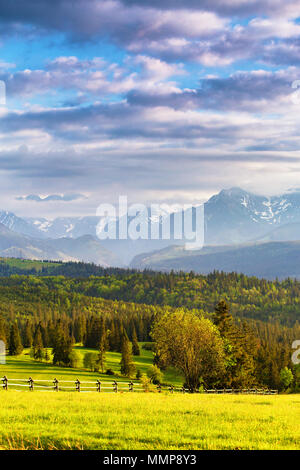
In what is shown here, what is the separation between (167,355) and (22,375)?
44.8 metres

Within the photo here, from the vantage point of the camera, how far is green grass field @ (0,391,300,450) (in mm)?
19969

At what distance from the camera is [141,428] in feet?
76.8

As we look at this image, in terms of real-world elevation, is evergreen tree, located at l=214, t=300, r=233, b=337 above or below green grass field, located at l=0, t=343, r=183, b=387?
above

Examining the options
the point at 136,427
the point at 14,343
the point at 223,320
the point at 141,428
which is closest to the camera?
the point at 141,428

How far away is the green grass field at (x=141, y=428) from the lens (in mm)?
19969

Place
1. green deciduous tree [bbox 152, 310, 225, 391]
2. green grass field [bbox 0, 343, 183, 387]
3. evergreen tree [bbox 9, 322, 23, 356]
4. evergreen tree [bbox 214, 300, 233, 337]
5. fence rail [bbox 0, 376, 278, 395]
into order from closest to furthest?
1. fence rail [bbox 0, 376, 278, 395]
2. green deciduous tree [bbox 152, 310, 225, 391]
3. evergreen tree [bbox 214, 300, 233, 337]
4. green grass field [bbox 0, 343, 183, 387]
5. evergreen tree [bbox 9, 322, 23, 356]

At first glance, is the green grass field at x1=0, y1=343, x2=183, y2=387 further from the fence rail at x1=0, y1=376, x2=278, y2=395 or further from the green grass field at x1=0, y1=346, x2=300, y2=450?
the green grass field at x1=0, y1=346, x2=300, y2=450

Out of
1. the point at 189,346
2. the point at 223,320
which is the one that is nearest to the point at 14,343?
the point at 223,320

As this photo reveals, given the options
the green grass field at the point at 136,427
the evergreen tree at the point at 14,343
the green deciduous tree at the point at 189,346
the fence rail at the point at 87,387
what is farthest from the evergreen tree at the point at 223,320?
the evergreen tree at the point at 14,343

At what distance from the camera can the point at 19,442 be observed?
804 inches

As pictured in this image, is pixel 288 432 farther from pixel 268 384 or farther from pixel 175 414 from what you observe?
pixel 268 384

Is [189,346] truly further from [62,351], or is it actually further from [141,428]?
[62,351]

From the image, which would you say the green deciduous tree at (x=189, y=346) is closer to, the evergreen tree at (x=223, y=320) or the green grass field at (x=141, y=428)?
the evergreen tree at (x=223, y=320)

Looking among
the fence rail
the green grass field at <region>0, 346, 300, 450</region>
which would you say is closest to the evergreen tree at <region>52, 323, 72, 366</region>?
the fence rail
